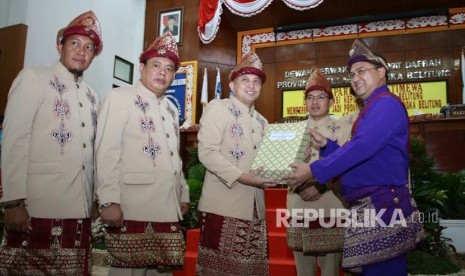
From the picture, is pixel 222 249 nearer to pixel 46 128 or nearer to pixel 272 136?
pixel 272 136

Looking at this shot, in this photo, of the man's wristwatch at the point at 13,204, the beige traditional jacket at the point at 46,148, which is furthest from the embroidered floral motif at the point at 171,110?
the man's wristwatch at the point at 13,204

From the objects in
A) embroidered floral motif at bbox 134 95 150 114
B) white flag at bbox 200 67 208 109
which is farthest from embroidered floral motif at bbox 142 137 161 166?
white flag at bbox 200 67 208 109

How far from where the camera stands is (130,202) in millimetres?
1984

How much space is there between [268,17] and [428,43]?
361 centimetres

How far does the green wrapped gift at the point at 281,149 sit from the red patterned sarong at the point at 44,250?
1043 mm

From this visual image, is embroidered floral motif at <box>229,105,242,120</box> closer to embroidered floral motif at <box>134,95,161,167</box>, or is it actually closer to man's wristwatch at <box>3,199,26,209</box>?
embroidered floral motif at <box>134,95,161,167</box>

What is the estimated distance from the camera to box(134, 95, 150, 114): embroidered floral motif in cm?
215

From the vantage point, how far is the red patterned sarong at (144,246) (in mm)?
1931

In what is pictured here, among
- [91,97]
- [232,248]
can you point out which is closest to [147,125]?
[91,97]

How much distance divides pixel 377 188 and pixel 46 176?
1637mm

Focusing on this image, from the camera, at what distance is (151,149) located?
209 cm

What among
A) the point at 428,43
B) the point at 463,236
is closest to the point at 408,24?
the point at 428,43

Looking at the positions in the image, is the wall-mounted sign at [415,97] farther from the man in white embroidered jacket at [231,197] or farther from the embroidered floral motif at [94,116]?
the embroidered floral motif at [94,116]

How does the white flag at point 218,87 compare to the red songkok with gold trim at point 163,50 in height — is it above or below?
above
